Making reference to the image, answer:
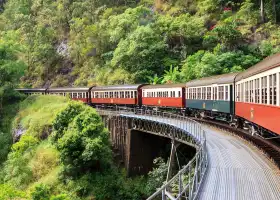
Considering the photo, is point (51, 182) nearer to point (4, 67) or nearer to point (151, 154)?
point (151, 154)

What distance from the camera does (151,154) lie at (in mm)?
29219

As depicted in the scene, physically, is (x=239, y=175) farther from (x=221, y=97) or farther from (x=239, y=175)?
(x=221, y=97)

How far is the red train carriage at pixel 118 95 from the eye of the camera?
37031 mm

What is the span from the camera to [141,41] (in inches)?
1837

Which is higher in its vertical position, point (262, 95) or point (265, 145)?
point (262, 95)

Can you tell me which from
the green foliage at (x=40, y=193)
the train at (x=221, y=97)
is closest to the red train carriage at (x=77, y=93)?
the train at (x=221, y=97)

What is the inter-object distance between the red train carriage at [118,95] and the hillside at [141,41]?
5.82m

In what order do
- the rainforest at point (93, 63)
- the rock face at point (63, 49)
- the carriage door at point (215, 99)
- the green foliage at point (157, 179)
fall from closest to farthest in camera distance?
1. the carriage door at point (215, 99)
2. the green foliage at point (157, 179)
3. the rainforest at point (93, 63)
4. the rock face at point (63, 49)

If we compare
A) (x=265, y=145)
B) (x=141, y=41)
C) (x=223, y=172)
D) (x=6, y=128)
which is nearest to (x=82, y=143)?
(x=265, y=145)

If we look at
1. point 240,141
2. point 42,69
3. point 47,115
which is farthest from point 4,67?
point 240,141

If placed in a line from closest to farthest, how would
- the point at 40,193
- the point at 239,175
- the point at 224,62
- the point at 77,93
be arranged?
the point at 239,175, the point at 40,193, the point at 224,62, the point at 77,93

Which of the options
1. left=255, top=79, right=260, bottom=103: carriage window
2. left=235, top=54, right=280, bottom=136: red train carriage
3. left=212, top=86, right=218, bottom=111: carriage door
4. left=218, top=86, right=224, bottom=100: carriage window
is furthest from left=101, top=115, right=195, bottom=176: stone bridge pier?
left=255, top=79, right=260, bottom=103: carriage window

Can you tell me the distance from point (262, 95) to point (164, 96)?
19.3 meters

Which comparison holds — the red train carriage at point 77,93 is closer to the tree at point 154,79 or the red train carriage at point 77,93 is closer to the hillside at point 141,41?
the hillside at point 141,41
